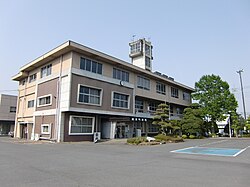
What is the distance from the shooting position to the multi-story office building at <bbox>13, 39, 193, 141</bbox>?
63.4 feet

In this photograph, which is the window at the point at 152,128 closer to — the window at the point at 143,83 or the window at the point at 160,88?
the window at the point at 160,88

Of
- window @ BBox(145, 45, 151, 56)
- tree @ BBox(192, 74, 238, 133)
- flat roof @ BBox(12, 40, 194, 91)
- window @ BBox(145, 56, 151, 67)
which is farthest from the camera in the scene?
window @ BBox(145, 45, 151, 56)

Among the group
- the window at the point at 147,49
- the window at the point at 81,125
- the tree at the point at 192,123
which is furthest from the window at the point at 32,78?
the tree at the point at 192,123

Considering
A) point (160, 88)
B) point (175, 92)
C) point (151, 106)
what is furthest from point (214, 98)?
point (151, 106)

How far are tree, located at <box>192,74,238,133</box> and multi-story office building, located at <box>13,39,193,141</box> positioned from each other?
26.2 ft

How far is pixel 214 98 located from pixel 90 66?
68.7 feet

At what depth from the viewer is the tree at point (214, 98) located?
32.2m

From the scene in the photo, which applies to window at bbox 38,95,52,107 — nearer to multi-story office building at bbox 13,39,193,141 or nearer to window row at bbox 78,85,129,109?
multi-story office building at bbox 13,39,193,141

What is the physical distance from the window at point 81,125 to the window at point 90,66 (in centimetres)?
467

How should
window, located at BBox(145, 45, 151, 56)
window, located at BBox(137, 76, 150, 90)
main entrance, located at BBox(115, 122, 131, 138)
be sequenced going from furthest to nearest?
window, located at BBox(145, 45, 151, 56) < window, located at BBox(137, 76, 150, 90) < main entrance, located at BBox(115, 122, 131, 138)

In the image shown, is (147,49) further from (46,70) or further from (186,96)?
(46,70)

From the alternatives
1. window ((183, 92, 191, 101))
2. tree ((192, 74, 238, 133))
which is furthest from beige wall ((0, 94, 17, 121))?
tree ((192, 74, 238, 133))

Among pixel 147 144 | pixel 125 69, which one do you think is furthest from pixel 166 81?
pixel 147 144

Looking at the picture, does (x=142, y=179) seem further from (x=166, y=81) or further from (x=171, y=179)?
(x=166, y=81)
